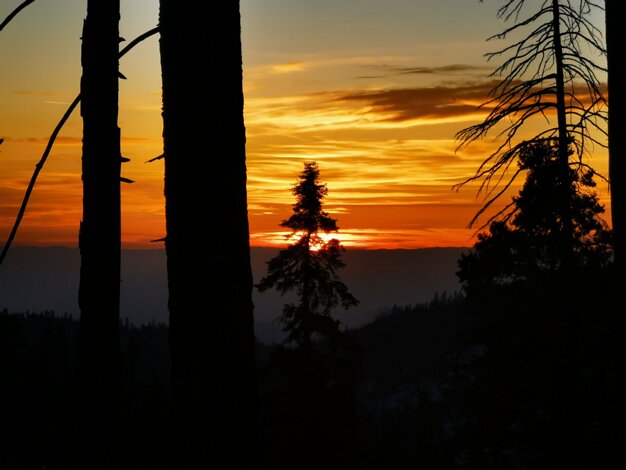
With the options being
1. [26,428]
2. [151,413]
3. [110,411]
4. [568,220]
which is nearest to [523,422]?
[568,220]

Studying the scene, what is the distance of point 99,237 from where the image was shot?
7340mm

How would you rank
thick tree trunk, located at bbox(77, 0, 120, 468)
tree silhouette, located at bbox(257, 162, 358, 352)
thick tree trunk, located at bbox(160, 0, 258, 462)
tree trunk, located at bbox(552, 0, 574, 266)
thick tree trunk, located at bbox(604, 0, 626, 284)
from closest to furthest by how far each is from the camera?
thick tree trunk, located at bbox(160, 0, 258, 462), thick tree trunk, located at bbox(604, 0, 626, 284), thick tree trunk, located at bbox(77, 0, 120, 468), tree trunk, located at bbox(552, 0, 574, 266), tree silhouette, located at bbox(257, 162, 358, 352)

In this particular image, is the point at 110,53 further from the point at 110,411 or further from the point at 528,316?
the point at 528,316

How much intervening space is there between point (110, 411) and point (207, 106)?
453 centimetres

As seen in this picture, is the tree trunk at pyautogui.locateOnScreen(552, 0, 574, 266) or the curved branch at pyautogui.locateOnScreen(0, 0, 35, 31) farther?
the tree trunk at pyautogui.locateOnScreen(552, 0, 574, 266)

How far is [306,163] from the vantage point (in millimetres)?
29031

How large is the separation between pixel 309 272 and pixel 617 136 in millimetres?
22881

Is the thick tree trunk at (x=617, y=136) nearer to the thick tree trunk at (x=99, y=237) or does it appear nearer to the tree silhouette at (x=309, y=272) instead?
the thick tree trunk at (x=99, y=237)

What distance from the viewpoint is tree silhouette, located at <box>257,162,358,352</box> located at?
1077 inches

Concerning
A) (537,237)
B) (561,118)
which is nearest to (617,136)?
(561,118)

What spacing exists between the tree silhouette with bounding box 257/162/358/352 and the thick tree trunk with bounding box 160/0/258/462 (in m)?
22.8

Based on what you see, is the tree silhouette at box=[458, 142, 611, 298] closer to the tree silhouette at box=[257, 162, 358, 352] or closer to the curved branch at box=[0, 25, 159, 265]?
the tree silhouette at box=[257, 162, 358, 352]

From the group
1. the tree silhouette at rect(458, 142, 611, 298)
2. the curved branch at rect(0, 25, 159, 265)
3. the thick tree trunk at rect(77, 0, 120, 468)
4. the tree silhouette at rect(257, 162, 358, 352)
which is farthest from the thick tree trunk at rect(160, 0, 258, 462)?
the tree silhouette at rect(257, 162, 358, 352)

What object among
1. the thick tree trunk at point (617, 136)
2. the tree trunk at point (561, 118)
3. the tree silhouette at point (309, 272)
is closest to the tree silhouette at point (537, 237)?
the tree trunk at point (561, 118)
